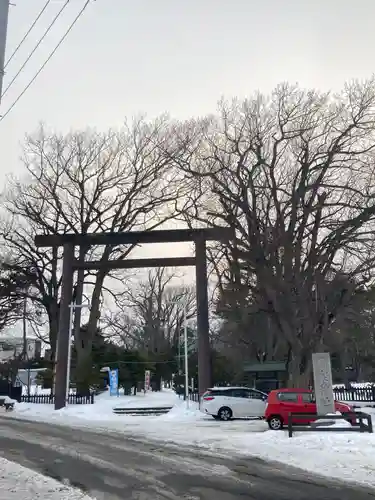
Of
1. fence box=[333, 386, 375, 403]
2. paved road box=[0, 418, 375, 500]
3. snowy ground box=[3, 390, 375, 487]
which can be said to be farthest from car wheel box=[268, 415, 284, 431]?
fence box=[333, 386, 375, 403]

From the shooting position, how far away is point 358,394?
102 feet

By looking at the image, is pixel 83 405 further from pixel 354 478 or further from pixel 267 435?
pixel 354 478

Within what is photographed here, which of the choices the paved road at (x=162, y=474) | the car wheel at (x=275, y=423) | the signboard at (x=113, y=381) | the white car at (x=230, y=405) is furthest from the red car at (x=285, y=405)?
the signboard at (x=113, y=381)

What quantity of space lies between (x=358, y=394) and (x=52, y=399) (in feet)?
64.8

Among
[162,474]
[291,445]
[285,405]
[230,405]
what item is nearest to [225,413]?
[230,405]

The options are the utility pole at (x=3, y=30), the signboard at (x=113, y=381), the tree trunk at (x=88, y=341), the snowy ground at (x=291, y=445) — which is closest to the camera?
the utility pole at (x=3, y=30)

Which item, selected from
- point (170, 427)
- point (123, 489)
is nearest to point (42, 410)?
point (170, 427)

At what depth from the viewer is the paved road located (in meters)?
8.20

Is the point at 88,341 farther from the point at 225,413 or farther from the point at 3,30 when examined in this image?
the point at 3,30

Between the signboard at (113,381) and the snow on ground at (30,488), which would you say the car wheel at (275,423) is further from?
the signboard at (113,381)

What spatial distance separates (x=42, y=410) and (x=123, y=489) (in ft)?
84.9

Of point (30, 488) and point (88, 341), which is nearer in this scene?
point (30, 488)

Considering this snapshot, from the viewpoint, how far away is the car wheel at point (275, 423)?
19.1 m

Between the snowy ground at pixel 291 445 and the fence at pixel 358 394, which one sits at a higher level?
the fence at pixel 358 394
